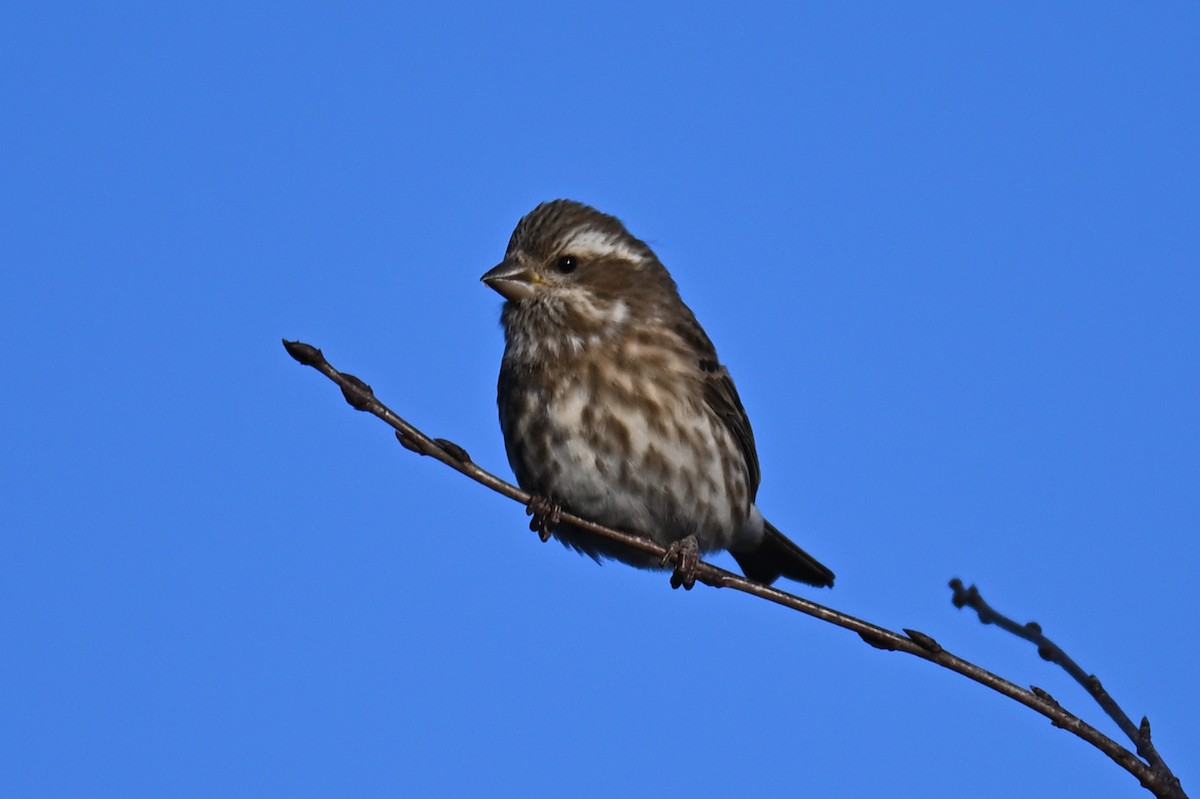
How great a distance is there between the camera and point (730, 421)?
8.66m

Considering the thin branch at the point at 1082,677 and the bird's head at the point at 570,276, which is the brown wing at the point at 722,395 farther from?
the thin branch at the point at 1082,677

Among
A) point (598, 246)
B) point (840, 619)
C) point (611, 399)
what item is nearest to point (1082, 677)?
point (840, 619)

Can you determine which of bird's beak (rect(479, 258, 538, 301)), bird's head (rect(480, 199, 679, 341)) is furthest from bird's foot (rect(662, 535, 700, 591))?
bird's beak (rect(479, 258, 538, 301))

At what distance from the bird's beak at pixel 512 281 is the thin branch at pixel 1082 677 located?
4001mm

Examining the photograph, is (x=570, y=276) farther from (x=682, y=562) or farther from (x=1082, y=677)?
(x=1082, y=677)

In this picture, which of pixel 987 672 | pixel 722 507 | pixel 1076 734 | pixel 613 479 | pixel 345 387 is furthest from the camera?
pixel 722 507

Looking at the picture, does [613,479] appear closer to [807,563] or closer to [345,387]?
[807,563]

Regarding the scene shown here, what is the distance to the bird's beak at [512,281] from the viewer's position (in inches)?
323

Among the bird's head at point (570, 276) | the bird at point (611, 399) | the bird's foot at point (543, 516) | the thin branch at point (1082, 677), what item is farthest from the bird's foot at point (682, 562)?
the thin branch at point (1082, 677)

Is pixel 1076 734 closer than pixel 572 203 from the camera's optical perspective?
Yes

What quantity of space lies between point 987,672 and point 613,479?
3479 millimetres

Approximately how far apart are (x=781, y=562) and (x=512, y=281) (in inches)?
106

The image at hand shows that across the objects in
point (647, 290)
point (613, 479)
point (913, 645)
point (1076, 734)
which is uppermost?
point (647, 290)

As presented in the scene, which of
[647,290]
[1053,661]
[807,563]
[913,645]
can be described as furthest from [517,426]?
[1053,661]
